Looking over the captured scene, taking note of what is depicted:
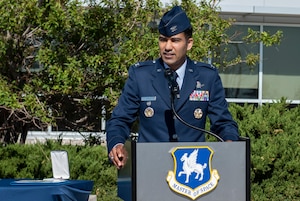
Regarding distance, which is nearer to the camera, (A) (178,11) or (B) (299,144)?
(A) (178,11)

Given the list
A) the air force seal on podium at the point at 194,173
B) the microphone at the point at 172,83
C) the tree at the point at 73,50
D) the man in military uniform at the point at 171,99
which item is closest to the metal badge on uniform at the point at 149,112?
the man in military uniform at the point at 171,99

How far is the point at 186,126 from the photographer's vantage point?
165 inches

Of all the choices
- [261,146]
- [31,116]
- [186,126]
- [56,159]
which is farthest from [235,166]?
[31,116]

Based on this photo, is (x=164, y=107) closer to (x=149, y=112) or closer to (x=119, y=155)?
(x=149, y=112)

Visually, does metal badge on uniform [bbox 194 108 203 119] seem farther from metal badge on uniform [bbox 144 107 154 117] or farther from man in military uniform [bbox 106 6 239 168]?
metal badge on uniform [bbox 144 107 154 117]

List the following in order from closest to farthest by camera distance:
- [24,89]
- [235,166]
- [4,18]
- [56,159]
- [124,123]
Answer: [235,166] → [124,123] → [56,159] → [4,18] → [24,89]

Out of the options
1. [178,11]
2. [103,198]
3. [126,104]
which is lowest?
[103,198]

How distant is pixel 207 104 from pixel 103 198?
4904mm

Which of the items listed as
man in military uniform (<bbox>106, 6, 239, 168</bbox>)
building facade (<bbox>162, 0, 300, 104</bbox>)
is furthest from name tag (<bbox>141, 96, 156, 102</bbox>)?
building facade (<bbox>162, 0, 300, 104</bbox>)

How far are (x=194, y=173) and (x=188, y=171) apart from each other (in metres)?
0.03

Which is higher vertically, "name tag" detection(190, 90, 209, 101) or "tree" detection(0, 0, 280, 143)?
"tree" detection(0, 0, 280, 143)

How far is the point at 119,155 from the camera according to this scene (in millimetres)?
3840

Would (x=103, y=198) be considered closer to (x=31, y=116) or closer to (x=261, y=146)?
(x=31, y=116)

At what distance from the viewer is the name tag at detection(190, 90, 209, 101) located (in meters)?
4.22
